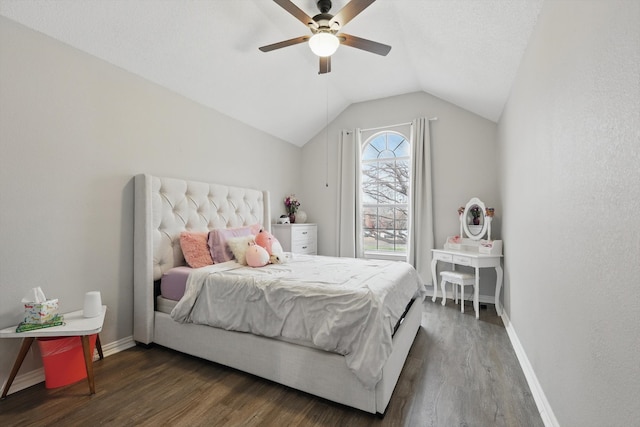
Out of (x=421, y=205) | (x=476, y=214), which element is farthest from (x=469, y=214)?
(x=421, y=205)

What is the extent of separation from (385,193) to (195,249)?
315 centimetres

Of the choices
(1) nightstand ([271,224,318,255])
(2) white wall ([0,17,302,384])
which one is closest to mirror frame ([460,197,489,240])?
(1) nightstand ([271,224,318,255])

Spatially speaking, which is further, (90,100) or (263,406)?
(90,100)

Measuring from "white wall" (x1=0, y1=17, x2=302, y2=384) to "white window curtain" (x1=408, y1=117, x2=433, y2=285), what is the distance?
10.4 feet

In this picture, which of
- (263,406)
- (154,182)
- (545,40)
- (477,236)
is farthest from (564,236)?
(154,182)

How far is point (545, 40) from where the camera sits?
5.52ft

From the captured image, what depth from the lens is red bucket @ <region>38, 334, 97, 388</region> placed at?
1898 millimetres

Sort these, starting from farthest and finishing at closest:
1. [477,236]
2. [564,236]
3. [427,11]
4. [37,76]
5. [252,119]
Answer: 1. [252,119]
2. [477,236]
3. [427,11]
4. [37,76]
5. [564,236]

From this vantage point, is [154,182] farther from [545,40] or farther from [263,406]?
[545,40]

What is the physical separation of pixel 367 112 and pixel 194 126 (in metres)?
2.80

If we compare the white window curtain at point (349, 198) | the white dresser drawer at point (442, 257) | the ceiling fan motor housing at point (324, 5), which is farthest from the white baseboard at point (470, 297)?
the ceiling fan motor housing at point (324, 5)

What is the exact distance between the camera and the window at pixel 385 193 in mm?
4621

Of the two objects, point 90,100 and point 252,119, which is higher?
point 252,119

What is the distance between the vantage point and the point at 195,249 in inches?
107
